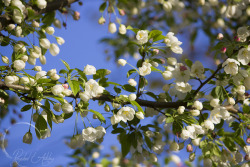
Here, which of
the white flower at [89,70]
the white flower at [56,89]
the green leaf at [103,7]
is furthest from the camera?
the green leaf at [103,7]

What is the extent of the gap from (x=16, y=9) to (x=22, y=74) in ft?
1.18

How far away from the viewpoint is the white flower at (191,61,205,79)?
153cm

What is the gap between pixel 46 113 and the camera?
4.65 ft

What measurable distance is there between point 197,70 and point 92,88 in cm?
59

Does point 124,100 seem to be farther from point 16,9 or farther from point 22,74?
point 16,9

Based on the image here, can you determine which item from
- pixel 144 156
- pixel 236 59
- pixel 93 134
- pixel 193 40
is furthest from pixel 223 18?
pixel 93 134

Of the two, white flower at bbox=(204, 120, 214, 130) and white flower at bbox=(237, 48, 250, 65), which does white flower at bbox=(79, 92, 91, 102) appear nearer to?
white flower at bbox=(204, 120, 214, 130)

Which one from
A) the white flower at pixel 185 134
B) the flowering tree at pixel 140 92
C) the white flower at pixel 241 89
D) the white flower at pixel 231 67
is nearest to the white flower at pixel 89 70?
the flowering tree at pixel 140 92

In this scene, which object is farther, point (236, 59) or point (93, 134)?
point (236, 59)

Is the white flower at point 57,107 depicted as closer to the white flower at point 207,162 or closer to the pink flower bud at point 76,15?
the white flower at point 207,162

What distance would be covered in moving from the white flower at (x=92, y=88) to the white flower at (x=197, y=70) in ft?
1.74

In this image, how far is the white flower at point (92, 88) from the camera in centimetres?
131

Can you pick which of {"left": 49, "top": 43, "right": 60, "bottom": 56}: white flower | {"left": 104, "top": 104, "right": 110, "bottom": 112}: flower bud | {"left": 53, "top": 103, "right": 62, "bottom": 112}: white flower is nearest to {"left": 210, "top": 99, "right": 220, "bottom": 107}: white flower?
{"left": 104, "top": 104, "right": 110, "bottom": 112}: flower bud

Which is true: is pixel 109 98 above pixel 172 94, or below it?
below
